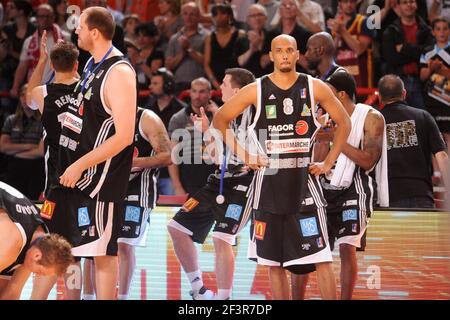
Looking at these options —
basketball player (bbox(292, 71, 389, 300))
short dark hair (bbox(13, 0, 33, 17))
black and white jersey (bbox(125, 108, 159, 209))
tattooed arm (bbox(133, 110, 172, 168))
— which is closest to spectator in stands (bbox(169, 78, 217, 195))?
black and white jersey (bbox(125, 108, 159, 209))

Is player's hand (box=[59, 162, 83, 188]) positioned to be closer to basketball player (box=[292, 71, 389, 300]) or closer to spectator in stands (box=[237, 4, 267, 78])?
basketball player (box=[292, 71, 389, 300])

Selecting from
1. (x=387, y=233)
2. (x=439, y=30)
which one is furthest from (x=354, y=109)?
(x=439, y=30)

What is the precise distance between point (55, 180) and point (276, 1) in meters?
5.48

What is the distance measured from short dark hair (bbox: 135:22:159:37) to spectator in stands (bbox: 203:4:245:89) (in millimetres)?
849

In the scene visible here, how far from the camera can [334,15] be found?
11.5 meters

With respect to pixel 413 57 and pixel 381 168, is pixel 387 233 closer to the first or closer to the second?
pixel 381 168

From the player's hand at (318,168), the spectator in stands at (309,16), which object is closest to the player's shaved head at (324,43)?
the player's hand at (318,168)

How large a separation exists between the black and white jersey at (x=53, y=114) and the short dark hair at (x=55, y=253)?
4.56 feet

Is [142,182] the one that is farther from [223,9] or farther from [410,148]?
[223,9]

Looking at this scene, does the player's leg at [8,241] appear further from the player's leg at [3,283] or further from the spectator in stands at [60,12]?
the spectator in stands at [60,12]

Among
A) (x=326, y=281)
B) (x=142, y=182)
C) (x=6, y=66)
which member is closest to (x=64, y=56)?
(x=142, y=182)

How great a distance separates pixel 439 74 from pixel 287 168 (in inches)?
163

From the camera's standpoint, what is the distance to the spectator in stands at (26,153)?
35.4 ft

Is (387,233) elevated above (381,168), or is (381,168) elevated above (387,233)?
(381,168)
